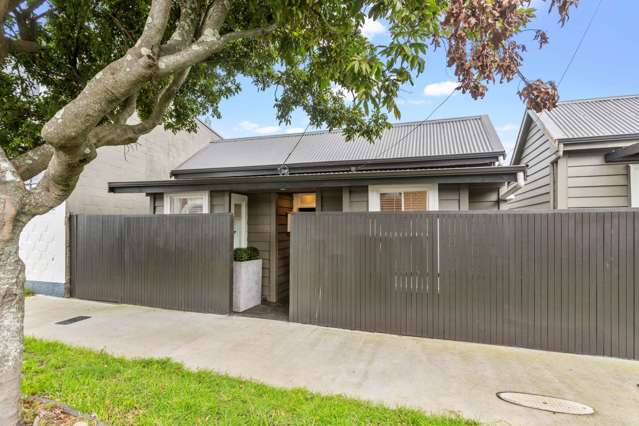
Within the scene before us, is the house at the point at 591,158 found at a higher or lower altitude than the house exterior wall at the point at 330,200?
higher

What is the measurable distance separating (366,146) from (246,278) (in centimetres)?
442

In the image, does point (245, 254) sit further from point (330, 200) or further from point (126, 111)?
point (126, 111)

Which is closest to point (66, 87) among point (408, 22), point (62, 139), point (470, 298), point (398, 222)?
point (62, 139)

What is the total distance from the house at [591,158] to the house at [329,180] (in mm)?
951

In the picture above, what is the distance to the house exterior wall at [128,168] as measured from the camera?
7691mm

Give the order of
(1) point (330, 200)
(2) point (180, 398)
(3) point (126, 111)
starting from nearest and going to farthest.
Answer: (2) point (180, 398) < (3) point (126, 111) < (1) point (330, 200)

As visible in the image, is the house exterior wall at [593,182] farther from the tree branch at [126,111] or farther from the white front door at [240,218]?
the tree branch at [126,111]

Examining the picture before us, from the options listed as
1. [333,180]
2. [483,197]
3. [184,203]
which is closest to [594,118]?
[483,197]

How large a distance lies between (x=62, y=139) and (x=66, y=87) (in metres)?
3.90

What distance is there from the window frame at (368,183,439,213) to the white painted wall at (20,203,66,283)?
6927mm

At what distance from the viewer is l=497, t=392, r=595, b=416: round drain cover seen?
272 cm

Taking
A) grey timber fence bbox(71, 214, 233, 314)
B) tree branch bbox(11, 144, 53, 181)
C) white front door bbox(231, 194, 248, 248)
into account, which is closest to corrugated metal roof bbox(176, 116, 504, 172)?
white front door bbox(231, 194, 248, 248)

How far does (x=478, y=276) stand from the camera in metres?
4.33

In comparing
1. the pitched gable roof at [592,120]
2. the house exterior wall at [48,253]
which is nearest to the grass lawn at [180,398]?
the house exterior wall at [48,253]
